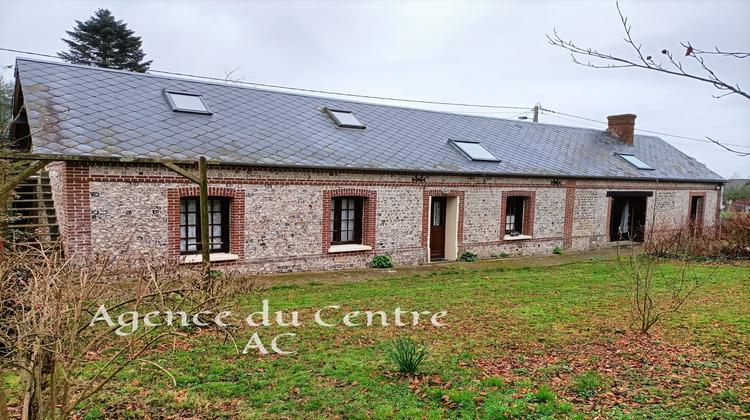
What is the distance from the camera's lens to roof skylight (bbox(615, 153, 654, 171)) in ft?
66.1

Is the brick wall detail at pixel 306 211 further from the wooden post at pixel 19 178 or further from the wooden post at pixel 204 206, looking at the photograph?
the wooden post at pixel 19 178

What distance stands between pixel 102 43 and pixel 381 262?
102 ft

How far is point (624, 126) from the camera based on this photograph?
23.0 metres

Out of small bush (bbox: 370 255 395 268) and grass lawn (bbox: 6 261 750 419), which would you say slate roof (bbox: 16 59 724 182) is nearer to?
small bush (bbox: 370 255 395 268)

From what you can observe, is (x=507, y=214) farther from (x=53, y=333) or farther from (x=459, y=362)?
(x=53, y=333)

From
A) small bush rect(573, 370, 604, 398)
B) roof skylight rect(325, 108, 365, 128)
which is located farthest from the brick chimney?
small bush rect(573, 370, 604, 398)

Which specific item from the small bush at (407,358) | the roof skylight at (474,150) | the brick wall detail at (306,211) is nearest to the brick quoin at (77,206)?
the brick wall detail at (306,211)

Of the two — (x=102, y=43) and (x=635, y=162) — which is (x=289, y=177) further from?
(x=102, y=43)

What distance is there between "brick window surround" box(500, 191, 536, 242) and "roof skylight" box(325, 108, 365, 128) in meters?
5.52

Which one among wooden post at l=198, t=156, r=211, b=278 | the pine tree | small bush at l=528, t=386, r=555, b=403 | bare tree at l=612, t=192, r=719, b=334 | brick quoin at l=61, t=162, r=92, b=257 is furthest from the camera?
the pine tree

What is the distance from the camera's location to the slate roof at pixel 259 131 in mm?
10484

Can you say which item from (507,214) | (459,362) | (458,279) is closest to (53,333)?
(459,362)

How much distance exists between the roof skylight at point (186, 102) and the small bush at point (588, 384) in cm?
1109

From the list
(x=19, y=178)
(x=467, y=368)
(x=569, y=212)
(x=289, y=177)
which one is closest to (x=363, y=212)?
(x=289, y=177)
